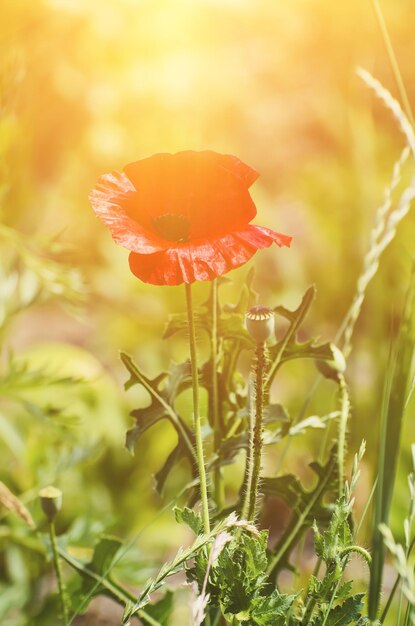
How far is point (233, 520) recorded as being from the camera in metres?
0.45

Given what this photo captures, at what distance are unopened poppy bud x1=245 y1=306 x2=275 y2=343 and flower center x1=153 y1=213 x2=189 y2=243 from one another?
2.8 inches

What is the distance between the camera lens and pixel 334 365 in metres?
0.58

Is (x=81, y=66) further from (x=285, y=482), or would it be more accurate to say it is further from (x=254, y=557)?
(x=254, y=557)

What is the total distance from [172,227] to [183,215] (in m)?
0.01

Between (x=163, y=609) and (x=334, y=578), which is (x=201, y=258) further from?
(x=163, y=609)

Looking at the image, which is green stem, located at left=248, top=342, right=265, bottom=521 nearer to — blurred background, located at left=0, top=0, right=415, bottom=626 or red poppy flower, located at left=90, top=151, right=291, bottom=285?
red poppy flower, located at left=90, top=151, right=291, bottom=285

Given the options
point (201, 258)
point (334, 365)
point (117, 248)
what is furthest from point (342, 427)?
point (117, 248)

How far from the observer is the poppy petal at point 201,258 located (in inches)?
18.3

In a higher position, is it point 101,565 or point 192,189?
point 192,189

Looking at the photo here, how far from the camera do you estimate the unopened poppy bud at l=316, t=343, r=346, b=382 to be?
1.87ft

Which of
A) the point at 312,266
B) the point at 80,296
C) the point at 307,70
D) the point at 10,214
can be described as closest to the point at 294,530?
the point at 80,296

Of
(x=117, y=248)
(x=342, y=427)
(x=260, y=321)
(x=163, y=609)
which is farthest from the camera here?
(x=117, y=248)

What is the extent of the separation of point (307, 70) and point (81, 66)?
192cm

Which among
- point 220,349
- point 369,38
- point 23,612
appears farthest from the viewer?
point 369,38
